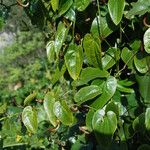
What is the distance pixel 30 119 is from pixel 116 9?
1.29 ft

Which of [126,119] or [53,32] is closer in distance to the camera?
[126,119]

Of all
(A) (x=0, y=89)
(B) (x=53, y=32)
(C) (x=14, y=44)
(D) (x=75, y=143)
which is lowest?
(A) (x=0, y=89)

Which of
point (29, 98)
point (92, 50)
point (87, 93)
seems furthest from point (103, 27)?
point (29, 98)

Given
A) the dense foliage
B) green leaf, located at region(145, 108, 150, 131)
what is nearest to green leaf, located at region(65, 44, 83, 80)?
the dense foliage

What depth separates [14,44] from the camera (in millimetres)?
6918

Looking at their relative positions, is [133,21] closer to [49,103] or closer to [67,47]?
[67,47]

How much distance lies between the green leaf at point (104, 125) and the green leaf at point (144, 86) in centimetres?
12

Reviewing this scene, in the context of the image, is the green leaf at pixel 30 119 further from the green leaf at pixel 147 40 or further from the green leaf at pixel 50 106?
the green leaf at pixel 147 40

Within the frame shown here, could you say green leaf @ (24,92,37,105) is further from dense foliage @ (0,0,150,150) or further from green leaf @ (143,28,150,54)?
green leaf @ (143,28,150,54)

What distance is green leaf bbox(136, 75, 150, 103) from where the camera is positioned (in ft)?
4.23

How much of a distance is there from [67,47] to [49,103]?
167 mm

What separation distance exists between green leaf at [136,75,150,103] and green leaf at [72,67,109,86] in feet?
0.32

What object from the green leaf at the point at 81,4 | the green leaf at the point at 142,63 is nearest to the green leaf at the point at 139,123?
the green leaf at the point at 142,63

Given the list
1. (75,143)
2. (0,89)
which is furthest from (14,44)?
(75,143)
